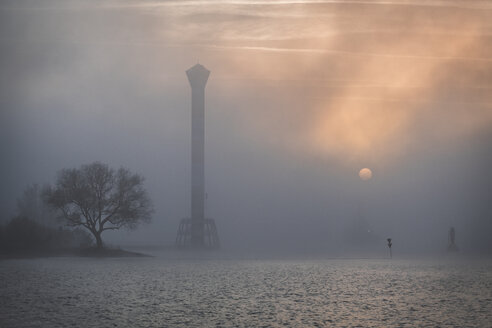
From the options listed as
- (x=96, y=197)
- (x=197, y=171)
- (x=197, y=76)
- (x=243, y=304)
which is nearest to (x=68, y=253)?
(x=96, y=197)

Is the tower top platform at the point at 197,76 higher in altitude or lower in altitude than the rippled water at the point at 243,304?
higher

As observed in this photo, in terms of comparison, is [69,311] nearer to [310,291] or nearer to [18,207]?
[310,291]

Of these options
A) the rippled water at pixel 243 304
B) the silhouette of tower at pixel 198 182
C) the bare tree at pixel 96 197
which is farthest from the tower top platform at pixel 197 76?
the rippled water at pixel 243 304

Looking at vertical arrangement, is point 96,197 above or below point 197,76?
below

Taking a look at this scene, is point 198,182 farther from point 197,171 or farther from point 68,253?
point 68,253

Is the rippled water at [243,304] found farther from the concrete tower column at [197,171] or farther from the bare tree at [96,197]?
the concrete tower column at [197,171]

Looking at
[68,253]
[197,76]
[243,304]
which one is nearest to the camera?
[243,304]

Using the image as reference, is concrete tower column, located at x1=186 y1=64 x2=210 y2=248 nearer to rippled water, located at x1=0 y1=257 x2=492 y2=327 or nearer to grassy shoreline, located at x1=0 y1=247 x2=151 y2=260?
grassy shoreline, located at x1=0 y1=247 x2=151 y2=260

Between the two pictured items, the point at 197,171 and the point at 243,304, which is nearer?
the point at 243,304

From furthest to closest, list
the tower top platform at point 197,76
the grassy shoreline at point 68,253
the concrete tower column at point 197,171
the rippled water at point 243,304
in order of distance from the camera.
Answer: the tower top platform at point 197,76 < the concrete tower column at point 197,171 < the grassy shoreline at point 68,253 < the rippled water at point 243,304

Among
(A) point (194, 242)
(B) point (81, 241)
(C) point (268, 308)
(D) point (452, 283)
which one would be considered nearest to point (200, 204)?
(A) point (194, 242)

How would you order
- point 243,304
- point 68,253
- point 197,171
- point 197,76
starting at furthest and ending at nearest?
point 197,76
point 197,171
point 68,253
point 243,304

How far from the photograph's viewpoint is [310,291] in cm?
2166

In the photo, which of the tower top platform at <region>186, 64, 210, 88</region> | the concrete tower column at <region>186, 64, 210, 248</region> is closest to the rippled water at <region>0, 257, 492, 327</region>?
the concrete tower column at <region>186, 64, 210, 248</region>
